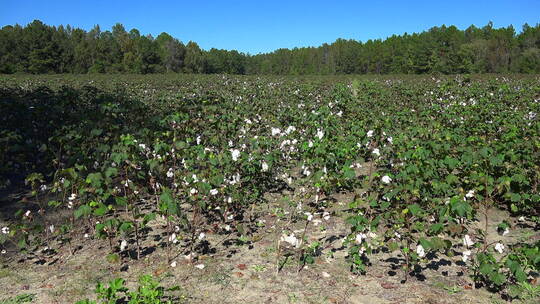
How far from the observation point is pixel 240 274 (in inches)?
184

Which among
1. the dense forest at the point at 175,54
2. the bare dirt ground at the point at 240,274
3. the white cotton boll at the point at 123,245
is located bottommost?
the bare dirt ground at the point at 240,274

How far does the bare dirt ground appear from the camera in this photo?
13.9ft

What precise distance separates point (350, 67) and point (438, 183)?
104161 millimetres

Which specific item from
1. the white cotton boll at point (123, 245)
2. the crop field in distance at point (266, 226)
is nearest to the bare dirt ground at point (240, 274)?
the crop field in distance at point (266, 226)

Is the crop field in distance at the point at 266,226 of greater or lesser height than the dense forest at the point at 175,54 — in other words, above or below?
below

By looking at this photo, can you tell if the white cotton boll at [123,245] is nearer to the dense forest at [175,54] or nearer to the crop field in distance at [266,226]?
the crop field in distance at [266,226]

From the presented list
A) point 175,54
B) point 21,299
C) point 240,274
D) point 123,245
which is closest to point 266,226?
point 240,274

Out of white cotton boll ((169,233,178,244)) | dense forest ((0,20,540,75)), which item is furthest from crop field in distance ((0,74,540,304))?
dense forest ((0,20,540,75))

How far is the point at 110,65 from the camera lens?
232ft

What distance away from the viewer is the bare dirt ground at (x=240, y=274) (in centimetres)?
423

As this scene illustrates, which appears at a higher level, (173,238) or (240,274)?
(173,238)

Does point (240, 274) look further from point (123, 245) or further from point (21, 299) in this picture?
point (21, 299)

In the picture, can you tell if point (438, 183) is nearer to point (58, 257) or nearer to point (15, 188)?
point (58, 257)

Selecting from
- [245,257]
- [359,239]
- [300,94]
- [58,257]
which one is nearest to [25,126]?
[58,257]
